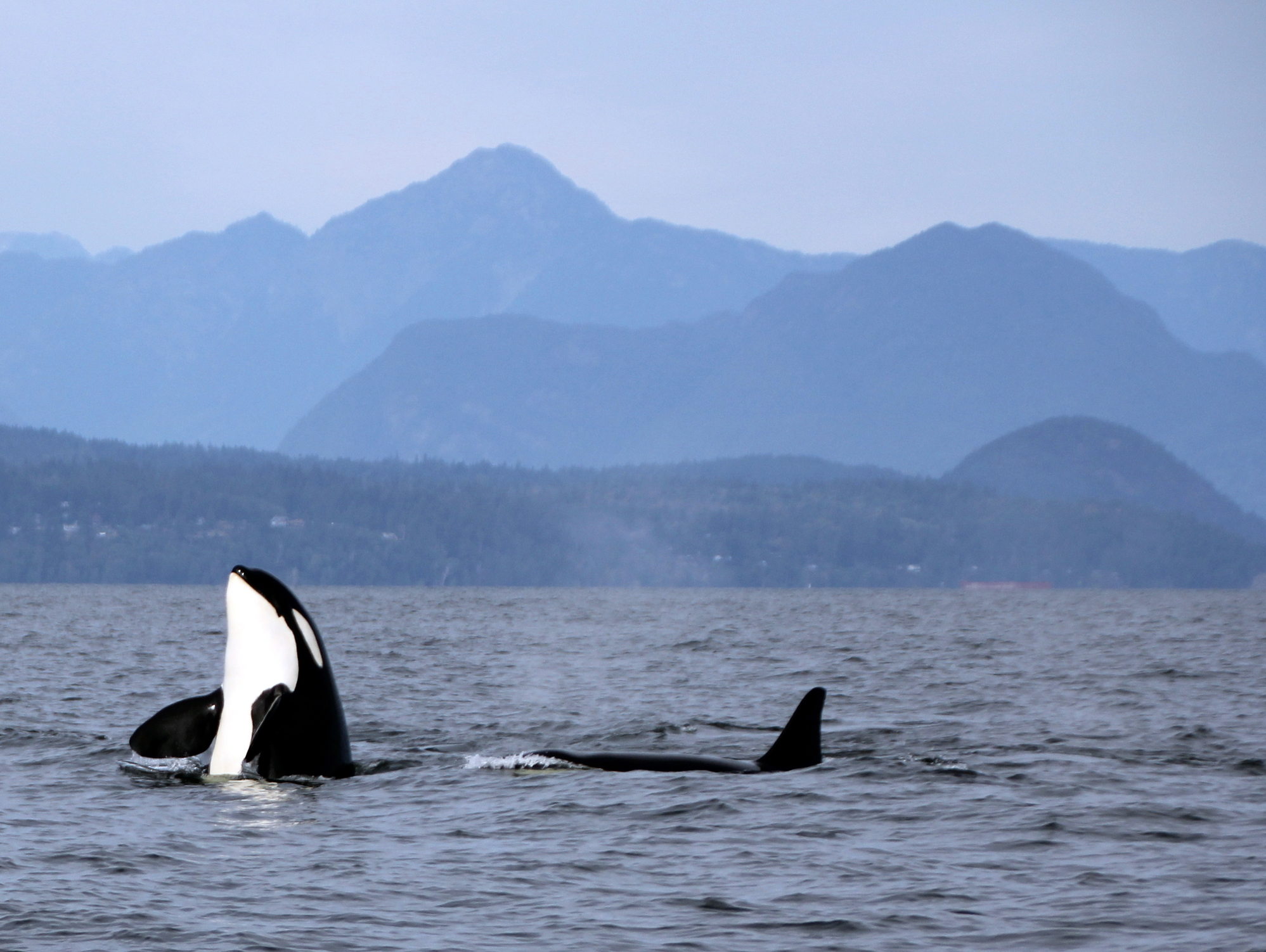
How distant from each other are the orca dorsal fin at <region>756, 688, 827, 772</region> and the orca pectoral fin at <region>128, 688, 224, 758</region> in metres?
6.12

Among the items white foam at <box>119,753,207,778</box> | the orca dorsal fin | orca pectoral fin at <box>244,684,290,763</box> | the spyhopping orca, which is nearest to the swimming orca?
orca pectoral fin at <box>244,684,290,763</box>

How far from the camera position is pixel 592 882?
11.9 meters

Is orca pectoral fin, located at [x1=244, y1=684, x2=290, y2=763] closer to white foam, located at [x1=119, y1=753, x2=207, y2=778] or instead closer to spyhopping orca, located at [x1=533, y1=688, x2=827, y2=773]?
white foam, located at [x1=119, y1=753, x2=207, y2=778]

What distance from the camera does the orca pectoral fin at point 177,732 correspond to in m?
13.6

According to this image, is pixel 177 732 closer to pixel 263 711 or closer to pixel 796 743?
pixel 263 711

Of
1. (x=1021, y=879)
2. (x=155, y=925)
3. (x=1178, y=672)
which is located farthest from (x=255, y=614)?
(x=1178, y=672)

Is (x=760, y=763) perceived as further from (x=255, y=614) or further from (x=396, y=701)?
(x=396, y=701)

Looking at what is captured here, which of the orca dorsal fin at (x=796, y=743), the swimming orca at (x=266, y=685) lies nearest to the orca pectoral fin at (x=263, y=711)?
the swimming orca at (x=266, y=685)

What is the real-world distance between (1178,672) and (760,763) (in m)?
26.1

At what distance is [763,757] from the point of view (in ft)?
A: 56.5

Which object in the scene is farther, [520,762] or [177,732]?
[520,762]

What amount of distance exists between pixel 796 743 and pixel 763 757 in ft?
1.34

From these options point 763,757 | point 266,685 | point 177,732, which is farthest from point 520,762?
point 177,732

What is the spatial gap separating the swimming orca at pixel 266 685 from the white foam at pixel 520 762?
3165 millimetres
